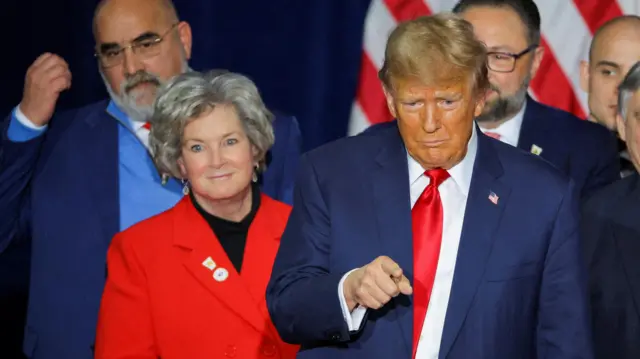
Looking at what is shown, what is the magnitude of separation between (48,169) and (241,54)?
1.34 m

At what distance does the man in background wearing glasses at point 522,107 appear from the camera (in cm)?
353

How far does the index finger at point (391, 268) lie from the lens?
2115 mm

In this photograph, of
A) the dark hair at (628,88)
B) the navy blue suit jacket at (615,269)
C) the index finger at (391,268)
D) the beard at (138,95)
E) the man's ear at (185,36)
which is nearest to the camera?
the index finger at (391,268)

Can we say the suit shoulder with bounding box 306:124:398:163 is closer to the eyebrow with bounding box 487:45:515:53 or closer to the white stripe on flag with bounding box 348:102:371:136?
the eyebrow with bounding box 487:45:515:53

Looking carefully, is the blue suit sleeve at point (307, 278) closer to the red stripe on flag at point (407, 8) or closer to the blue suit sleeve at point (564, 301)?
the blue suit sleeve at point (564, 301)

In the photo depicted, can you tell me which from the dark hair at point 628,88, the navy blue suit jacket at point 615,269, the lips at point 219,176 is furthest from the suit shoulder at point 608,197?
the lips at point 219,176

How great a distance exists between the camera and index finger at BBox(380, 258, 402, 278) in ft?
6.94

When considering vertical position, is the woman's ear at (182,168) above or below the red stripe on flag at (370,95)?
above

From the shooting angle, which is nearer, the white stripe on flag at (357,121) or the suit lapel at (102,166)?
the suit lapel at (102,166)

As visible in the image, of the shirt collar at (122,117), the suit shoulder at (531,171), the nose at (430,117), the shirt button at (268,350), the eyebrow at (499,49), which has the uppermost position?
the nose at (430,117)

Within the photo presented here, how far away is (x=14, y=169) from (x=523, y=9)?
64.8 inches

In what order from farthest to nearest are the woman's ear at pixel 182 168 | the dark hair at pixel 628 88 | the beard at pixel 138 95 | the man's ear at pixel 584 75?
the man's ear at pixel 584 75, the beard at pixel 138 95, the woman's ear at pixel 182 168, the dark hair at pixel 628 88

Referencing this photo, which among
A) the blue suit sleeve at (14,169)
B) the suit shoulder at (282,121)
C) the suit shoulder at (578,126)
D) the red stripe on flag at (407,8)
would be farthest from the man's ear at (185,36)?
the suit shoulder at (578,126)

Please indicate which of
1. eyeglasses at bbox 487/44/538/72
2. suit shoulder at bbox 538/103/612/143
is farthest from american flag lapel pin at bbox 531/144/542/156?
eyeglasses at bbox 487/44/538/72
